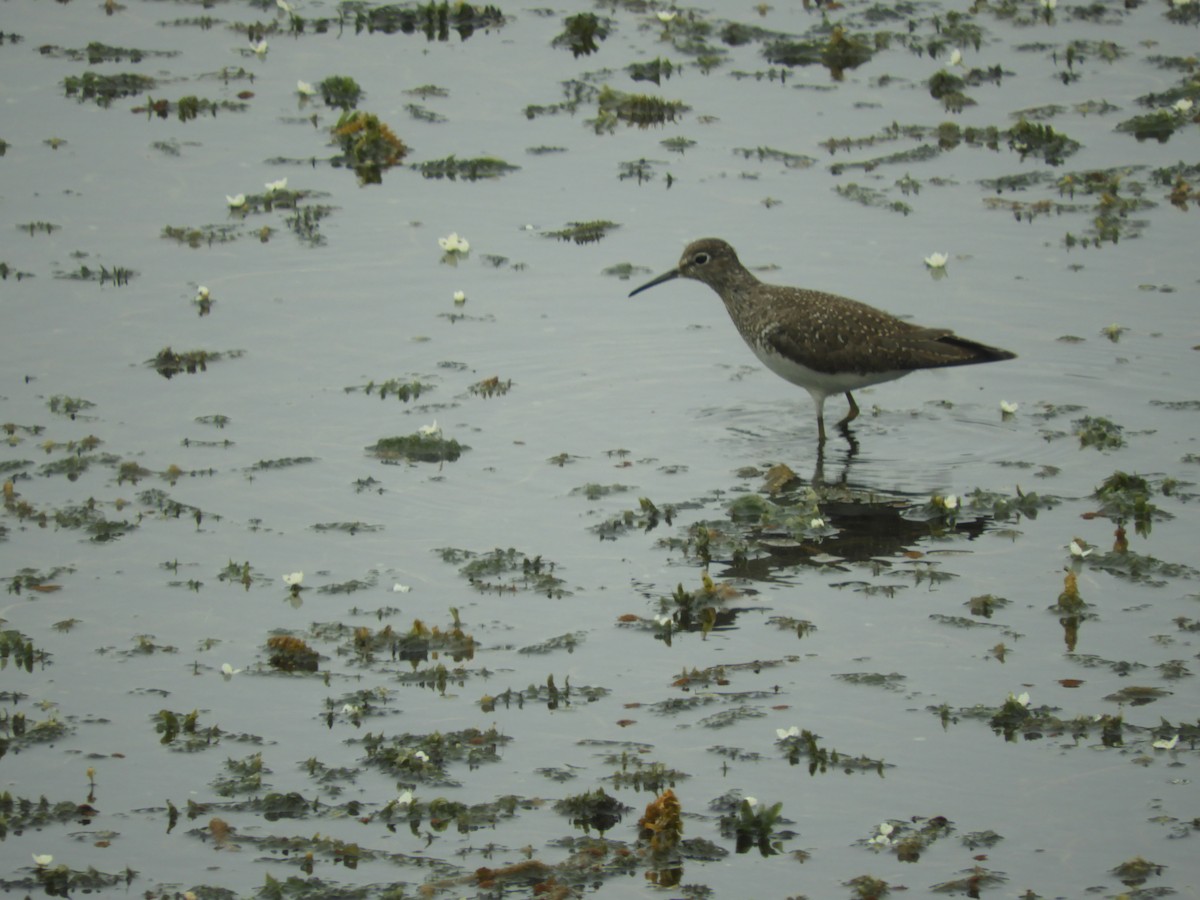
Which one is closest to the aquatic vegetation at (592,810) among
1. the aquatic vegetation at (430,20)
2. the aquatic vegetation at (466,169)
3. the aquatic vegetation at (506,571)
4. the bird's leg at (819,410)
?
the aquatic vegetation at (506,571)

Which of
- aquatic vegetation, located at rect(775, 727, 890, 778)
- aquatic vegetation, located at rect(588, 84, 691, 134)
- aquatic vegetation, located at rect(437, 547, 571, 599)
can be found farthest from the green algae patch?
aquatic vegetation, located at rect(588, 84, 691, 134)

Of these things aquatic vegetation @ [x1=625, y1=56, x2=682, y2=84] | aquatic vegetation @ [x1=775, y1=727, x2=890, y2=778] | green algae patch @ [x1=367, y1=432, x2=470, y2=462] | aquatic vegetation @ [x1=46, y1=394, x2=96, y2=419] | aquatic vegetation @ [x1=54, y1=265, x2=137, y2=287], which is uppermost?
aquatic vegetation @ [x1=625, y1=56, x2=682, y2=84]

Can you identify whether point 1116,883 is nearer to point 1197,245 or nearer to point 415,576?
point 415,576

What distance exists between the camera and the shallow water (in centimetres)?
938

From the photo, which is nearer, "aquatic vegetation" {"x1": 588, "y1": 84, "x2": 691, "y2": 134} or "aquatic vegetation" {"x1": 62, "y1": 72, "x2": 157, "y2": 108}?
"aquatic vegetation" {"x1": 588, "y1": 84, "x2": 691, "y2": 134}

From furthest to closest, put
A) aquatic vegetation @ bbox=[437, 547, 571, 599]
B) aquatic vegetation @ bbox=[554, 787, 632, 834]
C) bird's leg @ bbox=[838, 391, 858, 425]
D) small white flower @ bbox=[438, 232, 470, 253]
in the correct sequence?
1. small white flower @ bbox=[438, 232, 470, 253]
2. bird's leg @ bbox=[838, 391, 858, 425]
3. aquatic vegetation @ bbox=[437, 547, 571, 599]
4. aquatic vegetation @ bbox=[554, 787, 632, 834]

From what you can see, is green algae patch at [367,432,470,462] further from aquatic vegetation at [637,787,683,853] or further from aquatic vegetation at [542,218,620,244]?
aquatic vegetation at [637,787,683,853]

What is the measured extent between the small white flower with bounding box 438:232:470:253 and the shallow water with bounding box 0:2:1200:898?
11.8 inches

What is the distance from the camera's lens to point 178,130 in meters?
22.9

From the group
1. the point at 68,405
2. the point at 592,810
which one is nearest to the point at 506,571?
the point at 592,810

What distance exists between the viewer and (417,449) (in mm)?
14734

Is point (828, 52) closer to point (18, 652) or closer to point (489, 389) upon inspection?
point (489, 389)

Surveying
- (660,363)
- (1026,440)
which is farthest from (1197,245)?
(660,363)

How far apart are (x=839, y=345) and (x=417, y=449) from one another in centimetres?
382
